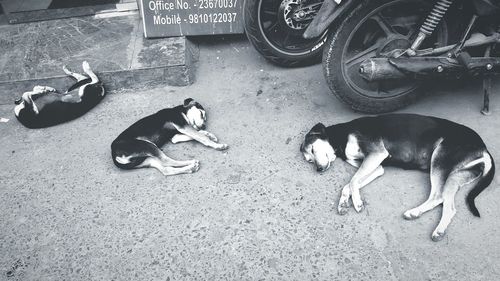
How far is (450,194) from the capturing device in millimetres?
2656

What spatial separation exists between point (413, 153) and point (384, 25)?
40.5 inches

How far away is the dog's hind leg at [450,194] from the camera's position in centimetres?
252

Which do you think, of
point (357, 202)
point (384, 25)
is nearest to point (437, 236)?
point (357, 202)

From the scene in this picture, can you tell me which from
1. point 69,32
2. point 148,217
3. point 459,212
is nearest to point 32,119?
point 69,32

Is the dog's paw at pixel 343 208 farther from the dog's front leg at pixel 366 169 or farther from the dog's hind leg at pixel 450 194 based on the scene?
the dog's hind leg at pixel 450 194

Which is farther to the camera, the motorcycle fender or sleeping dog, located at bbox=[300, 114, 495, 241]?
the motorcycle fender

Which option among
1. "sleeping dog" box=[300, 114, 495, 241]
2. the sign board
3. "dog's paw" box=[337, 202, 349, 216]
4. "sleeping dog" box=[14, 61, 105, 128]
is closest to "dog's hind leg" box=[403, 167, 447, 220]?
"sleeping dog" box=[300, 114, 495, 241]

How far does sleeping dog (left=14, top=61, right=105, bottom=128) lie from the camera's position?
3.73m

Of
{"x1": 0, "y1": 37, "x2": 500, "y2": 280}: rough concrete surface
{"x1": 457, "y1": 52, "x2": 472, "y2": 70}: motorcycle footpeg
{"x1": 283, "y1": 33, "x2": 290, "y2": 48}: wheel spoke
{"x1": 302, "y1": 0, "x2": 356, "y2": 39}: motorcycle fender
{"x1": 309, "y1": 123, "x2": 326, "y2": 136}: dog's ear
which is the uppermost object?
{"x1": 302, "y1": 0, "x2": 356, "y2": 39}: motorcycle fender

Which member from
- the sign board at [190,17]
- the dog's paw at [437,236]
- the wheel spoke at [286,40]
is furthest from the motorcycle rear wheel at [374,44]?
the sign board at [190,17]

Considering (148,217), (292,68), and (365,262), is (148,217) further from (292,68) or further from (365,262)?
(292,68)

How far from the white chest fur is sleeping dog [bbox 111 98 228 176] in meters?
1.00

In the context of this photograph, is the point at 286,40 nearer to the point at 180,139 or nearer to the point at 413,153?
the point at 180,139

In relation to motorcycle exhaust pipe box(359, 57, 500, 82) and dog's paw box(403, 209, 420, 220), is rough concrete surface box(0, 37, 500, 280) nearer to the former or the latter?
dog's paw box(403, 209, 420, 220)
